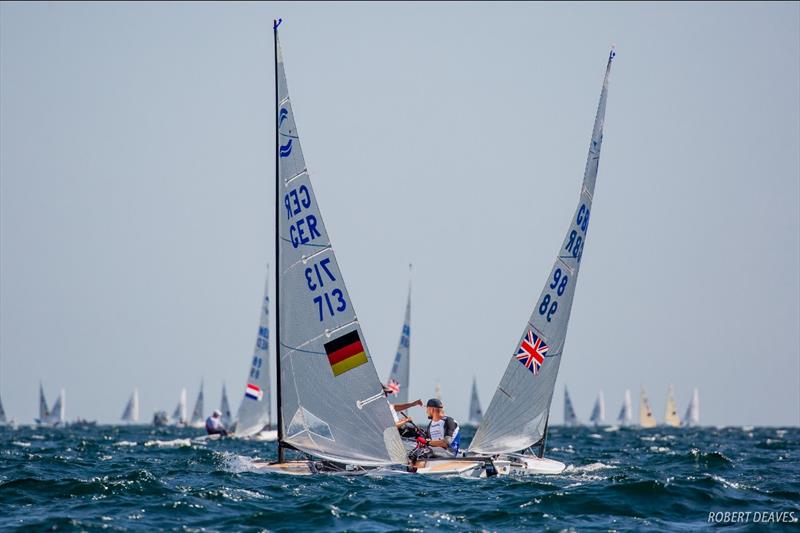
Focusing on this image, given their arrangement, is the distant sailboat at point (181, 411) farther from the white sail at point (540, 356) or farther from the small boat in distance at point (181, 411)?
the white sail at point (540, 356)

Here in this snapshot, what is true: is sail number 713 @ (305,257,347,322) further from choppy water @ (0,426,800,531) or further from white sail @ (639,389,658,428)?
white sail @ (639,389,658,428)

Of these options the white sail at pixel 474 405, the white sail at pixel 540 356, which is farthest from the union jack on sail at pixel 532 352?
A: the white sail at pixel 474 405

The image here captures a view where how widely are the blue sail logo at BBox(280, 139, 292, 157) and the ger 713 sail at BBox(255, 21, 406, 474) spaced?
2 centimetres

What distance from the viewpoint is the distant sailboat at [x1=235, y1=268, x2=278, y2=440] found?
184 feet

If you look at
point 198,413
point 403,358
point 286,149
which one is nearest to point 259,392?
point 403,358

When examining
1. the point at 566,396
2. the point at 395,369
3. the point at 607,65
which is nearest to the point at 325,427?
the point at 607,65

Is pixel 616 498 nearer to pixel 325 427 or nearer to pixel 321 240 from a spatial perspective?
pixel 325 427

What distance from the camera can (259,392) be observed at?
56594 mm

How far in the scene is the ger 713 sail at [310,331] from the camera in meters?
21.7

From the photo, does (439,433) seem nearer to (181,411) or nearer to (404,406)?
(404,406)

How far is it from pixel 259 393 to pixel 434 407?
1290 inches

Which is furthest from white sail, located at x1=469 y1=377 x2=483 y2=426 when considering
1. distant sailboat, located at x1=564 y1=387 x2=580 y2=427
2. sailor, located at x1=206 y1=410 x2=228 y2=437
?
sailor, located at x1=206 y1=410 x2=228 y2=437

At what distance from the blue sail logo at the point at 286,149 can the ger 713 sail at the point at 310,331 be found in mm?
19

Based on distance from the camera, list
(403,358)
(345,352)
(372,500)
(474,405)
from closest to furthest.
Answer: (372,500) → (345,352) → (403,358) → (474,405)
